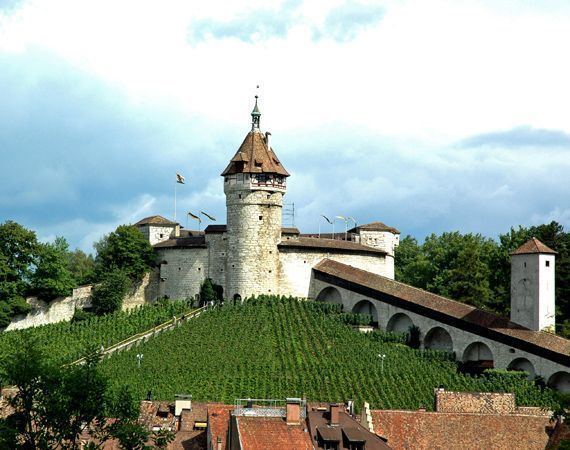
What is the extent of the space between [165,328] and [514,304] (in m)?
20.6

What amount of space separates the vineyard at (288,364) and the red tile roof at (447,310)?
2099 millimetres

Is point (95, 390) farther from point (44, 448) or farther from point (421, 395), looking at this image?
point (421, 395)

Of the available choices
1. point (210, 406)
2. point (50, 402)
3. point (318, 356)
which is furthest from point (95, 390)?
point (318, 356)

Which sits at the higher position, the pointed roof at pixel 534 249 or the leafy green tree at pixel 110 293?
the pointed roof at pixel 534 249

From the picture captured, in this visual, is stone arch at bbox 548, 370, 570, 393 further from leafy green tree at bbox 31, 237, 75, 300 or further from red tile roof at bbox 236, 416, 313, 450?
leafy green tree at bbox 31, 237, 75, 300

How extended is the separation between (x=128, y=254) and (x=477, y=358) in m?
25.0

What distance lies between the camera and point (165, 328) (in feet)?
270

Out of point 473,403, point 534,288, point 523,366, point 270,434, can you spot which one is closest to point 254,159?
point 534,288

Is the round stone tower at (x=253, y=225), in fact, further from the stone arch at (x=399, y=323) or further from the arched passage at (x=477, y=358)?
the arched passage at (x=477, y=358)

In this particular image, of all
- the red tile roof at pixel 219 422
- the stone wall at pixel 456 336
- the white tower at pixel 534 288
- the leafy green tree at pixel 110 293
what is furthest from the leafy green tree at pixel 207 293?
the red tile roof at pixel 219 422

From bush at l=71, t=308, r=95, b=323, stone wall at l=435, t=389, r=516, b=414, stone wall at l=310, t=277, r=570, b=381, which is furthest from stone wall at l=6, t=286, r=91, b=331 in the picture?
stone wall at l=435, t=389, r=516, b=414

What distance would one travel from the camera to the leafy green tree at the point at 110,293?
88.8 metres

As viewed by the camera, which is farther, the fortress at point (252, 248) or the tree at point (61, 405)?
the fortress at point (252, 248)

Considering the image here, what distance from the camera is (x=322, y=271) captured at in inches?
3452
